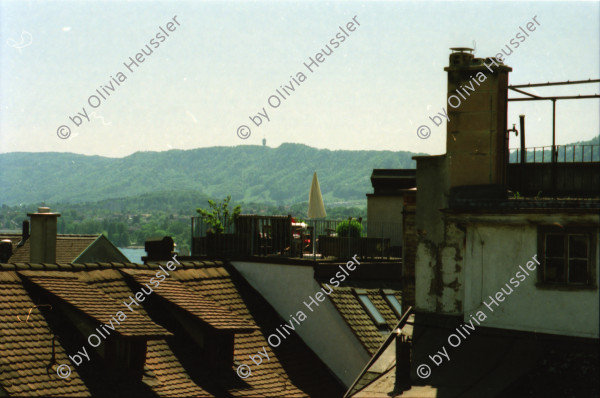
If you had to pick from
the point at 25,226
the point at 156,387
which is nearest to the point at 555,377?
the point at 156,387

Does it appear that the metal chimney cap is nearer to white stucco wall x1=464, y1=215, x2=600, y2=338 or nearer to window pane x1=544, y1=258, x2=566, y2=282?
white stucco wall x1=464, y1=215, x2=600, y2=338

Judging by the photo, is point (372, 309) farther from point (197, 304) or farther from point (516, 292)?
point (516, 292)

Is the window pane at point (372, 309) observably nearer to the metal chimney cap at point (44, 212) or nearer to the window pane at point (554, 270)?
the window pane at point (554, 270)

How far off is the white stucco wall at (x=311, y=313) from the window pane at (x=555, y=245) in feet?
24.8

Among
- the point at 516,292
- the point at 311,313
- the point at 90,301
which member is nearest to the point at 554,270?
the point at 516,292

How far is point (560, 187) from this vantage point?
20.0 meters

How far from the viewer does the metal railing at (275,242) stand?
91.9ft

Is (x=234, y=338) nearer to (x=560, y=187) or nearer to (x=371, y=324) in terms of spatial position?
(x=371, y=324)

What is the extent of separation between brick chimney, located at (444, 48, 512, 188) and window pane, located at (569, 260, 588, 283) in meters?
2.77

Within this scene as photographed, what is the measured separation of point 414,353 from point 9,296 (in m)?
9.01

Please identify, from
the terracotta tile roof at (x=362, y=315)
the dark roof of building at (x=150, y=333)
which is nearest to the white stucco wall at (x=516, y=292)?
the terracotta tile roof at (x=362, y=315)

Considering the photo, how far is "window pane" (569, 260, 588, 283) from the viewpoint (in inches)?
688

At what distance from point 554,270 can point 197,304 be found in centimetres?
917

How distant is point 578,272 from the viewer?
691 inches
